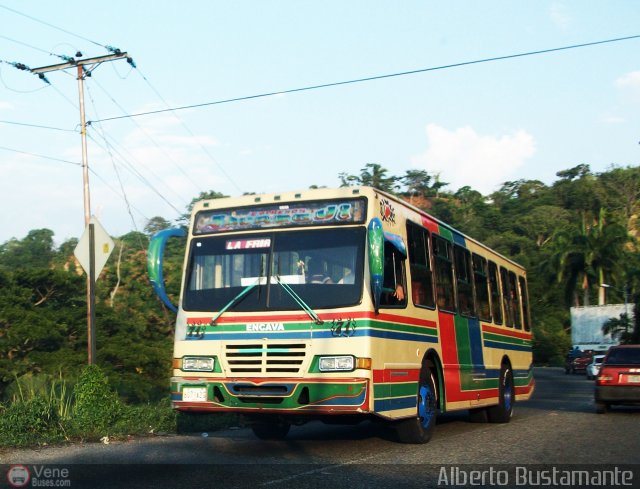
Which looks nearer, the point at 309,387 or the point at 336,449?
the point at 309,387

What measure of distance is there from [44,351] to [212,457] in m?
38.6

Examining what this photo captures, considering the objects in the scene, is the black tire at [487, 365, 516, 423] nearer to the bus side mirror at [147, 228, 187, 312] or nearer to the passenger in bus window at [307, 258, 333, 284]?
the passenger in bus window at [307, 258, 333, 284]

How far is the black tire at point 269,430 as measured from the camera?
12.9 metres

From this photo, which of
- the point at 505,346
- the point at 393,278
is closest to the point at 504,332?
the point at 505,346

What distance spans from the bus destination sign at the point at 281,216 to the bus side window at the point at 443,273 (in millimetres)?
2566

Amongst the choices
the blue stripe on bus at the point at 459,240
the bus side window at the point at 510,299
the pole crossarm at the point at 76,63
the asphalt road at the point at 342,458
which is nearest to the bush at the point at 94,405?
the asphalt road at the point at 342,458

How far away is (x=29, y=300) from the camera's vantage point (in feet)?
163

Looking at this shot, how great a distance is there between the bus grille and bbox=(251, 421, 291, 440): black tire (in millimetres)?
2351

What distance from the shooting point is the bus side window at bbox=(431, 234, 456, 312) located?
13.2 metres

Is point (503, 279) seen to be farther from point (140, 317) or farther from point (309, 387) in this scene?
point (140, 317)

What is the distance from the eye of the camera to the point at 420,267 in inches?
487

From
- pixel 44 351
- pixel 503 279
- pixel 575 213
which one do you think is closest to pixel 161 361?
pixel 44 351

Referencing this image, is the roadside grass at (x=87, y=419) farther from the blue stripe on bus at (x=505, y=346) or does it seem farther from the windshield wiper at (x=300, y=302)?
the blue stripe on bus at (x=505, y=346)

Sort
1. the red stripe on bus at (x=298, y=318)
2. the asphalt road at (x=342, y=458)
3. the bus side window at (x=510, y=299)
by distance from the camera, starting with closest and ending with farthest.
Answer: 1. the asphalt road at (x=342, y=458)
2. the red stripe on bus at (x=298, y=318)
3. the bus side window at (x=510, y=299)
